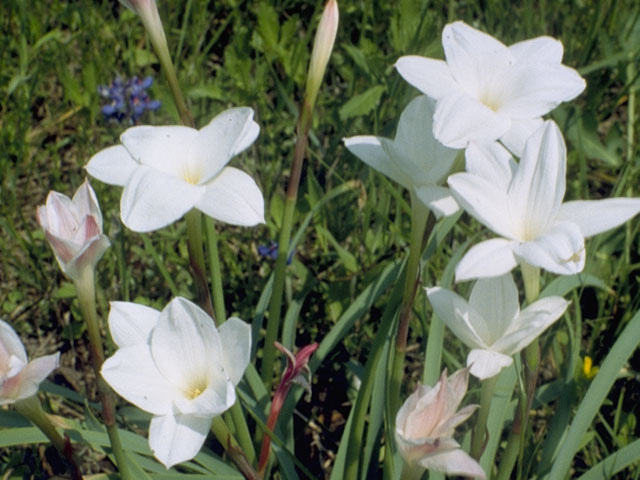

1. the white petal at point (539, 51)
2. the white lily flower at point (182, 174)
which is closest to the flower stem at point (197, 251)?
the white lily flower at point (182, 174)

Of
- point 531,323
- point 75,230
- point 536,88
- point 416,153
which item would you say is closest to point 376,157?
point 416,153

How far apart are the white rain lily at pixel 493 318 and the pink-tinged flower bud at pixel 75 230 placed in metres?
0.51

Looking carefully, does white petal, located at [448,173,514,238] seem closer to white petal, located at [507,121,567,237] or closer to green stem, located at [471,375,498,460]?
white petal, located at [507,121,567,237]

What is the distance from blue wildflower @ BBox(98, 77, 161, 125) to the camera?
95.5 inches

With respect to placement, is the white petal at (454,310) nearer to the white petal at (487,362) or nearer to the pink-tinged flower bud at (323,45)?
the white petal at (487,362)

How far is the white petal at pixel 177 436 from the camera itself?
104cm

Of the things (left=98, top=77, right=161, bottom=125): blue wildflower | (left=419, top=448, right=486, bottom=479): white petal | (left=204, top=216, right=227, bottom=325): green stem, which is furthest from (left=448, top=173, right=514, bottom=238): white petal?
(left=98, top=77, right=161, bottom=125): blue wildflower

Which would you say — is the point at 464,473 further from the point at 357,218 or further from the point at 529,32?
the point at 529,32

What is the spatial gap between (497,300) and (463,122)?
0.91 feet

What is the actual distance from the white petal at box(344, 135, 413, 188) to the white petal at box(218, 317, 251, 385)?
36 cm

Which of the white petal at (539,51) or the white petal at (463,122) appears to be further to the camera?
the white petal at (539,51)

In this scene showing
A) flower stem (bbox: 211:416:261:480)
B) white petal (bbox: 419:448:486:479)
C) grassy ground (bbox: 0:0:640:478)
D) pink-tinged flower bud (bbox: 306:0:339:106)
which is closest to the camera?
white petal (bbox: 419:448:486:479)

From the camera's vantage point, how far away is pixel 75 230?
3.63ft

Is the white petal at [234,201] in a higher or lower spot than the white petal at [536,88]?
lower
